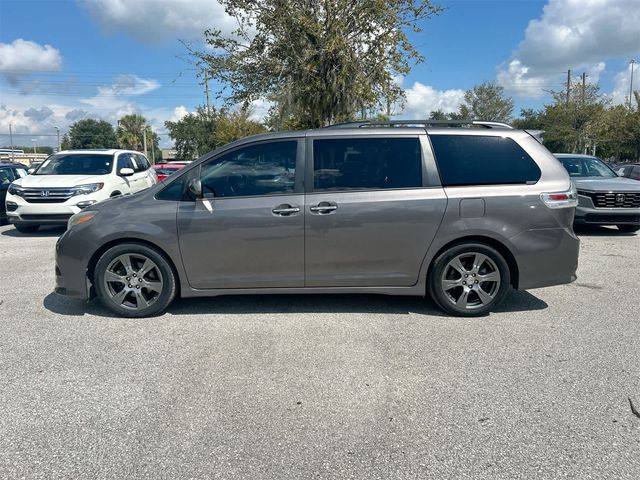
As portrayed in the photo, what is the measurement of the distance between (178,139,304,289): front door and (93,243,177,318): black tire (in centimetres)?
24

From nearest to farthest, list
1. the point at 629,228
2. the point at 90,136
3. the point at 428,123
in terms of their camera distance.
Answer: the point at 428,123 → the point at 629,228 → the point at 90,136

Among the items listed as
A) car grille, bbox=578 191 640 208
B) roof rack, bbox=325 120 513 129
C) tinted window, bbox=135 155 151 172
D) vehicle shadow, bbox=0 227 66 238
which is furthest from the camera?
tinted window, bbox=135 155 151 172

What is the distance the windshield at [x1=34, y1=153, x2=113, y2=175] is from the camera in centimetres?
1052

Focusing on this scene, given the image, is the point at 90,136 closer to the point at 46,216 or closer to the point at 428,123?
the point at 46,216

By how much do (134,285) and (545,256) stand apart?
4104mm

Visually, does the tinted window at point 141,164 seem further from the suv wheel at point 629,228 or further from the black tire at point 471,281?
the suv wheel at point 629,228

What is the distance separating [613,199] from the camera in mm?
9180

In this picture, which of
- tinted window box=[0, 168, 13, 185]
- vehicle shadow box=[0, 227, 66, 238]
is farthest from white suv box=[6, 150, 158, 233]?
tinted window box=[0, 168, 13, 185]

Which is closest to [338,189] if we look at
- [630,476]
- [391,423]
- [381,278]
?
[381,278]

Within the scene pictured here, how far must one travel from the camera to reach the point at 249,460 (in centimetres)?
254

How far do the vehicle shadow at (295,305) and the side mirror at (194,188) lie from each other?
123 cm

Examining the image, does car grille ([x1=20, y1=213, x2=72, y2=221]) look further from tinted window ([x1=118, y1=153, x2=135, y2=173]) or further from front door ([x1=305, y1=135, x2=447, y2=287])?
front door ([x1=305, y1=135, x2=447, y2=287])

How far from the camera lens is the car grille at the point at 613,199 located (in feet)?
30.0

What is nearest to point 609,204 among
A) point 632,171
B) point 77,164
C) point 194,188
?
point 632,171
